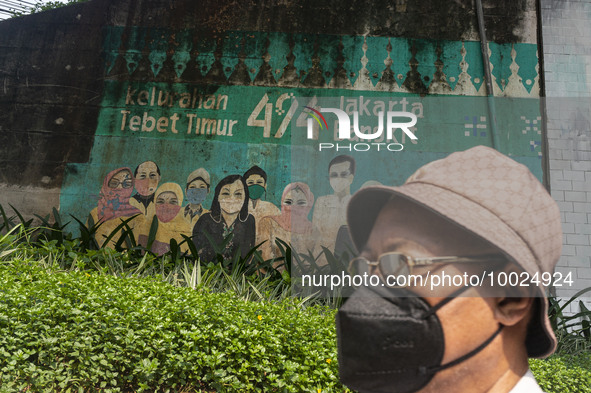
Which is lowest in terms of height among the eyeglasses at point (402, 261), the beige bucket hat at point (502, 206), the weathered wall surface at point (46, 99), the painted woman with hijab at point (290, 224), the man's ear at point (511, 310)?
the man's ear at point (511, 310)

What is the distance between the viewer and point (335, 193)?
5.97 metres

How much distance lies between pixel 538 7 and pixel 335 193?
13.3 ft

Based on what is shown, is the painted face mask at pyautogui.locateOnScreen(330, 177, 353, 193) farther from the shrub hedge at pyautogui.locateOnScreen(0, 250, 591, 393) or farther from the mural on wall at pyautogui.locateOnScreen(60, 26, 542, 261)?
the shrub hedge at pyautogui.locateOnScreen(0, 250, 591, 393)

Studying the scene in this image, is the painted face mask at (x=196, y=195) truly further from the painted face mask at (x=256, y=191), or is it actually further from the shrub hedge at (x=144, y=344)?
the shrub hedge at (x=144, y=344)

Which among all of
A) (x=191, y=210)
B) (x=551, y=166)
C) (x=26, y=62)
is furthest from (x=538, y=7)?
(x=26, y=62)

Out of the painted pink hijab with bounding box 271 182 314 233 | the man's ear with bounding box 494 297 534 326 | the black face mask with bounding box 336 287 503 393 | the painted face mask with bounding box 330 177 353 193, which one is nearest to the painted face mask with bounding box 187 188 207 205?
the painted pink hijab with bounding box 271 182 314 233

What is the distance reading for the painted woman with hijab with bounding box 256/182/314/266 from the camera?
6168mm

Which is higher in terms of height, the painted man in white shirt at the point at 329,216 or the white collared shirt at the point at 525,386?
the painted man in white shirt at the point at 329,216

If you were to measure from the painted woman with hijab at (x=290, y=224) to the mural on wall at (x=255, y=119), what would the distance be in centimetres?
1

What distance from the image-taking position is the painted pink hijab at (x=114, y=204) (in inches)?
252

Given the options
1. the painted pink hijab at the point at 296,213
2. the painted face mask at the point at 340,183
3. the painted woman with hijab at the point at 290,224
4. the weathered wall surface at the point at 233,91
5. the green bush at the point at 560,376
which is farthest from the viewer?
the weathered wall surface at the point at 233,91

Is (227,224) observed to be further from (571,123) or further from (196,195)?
(571,123)

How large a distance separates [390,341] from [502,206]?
1.75 feet

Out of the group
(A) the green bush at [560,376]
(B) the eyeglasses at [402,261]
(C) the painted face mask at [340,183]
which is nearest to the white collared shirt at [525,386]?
(B) the eyeglasses at [402,261]
